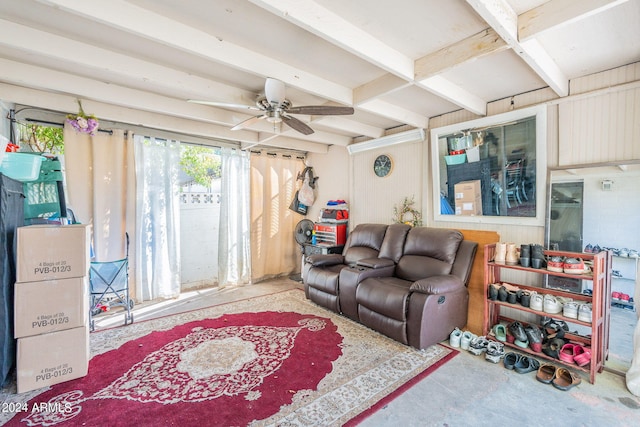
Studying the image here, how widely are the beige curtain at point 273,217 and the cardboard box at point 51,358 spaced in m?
2.76

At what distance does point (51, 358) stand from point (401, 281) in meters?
2.95

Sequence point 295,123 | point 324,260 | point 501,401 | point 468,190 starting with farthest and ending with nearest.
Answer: point 324,260
point 468,190
point 295,123
point 501,401

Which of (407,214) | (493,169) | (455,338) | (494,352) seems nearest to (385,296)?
(455,338)

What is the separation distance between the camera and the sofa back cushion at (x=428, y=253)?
114 inches

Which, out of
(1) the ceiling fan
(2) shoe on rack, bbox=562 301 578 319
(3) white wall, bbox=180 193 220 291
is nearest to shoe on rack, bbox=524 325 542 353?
(2) shoe on rack, bbox=562 301 578 319

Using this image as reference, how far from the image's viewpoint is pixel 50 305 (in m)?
1.95

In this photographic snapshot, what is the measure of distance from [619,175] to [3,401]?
4.65 m

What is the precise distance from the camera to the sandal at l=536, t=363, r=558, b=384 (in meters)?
1.97

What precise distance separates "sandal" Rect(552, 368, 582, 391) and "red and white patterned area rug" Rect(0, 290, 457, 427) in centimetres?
69

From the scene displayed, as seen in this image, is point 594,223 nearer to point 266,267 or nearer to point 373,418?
point 373,418

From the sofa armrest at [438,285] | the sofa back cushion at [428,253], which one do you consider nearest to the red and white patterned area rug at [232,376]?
the sofa armrest at [438,285]

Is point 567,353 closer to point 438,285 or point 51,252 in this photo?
point 438,285

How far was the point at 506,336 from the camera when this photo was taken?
2488mm

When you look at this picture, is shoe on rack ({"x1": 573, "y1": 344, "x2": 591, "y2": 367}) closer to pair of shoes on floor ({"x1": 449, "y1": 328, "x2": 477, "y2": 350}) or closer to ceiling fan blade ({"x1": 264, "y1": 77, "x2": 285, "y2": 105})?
pair of shoes on floor ({"x1": 449, "y1": 328, "x2": 477, "y2": 350})
